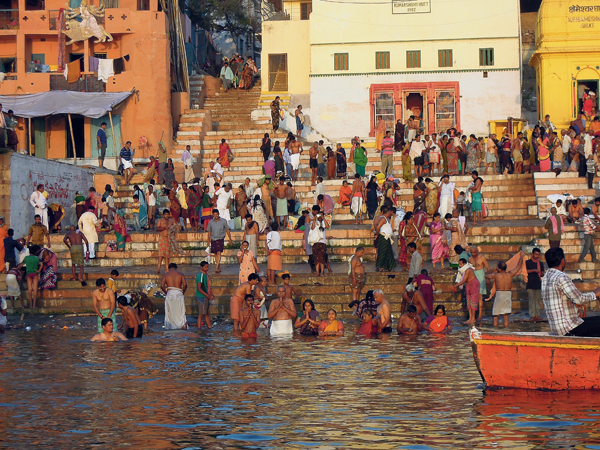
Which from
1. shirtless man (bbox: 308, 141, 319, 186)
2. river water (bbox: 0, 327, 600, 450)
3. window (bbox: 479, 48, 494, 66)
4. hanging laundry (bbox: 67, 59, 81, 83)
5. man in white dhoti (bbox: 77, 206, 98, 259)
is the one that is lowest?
river water (bbox: 0, 327, 600, 450)

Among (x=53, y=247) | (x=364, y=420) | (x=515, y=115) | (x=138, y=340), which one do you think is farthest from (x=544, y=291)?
(x=515, y=115)

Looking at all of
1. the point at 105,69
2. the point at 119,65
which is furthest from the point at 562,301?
the point at 119,65

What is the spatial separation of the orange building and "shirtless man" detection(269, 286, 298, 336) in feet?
51.7

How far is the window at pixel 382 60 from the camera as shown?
33.1 m

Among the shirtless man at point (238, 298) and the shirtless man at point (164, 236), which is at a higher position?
the shirtless man at point (164, 236)

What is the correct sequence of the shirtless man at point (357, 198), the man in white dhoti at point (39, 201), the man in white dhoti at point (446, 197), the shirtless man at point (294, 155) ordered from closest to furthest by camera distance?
the man in white dhoti at point (446, 197) → the man in white dhoti at point (39, 201) → the shirtless man at point (357, 198) → the shirtless man at point (294, 155)

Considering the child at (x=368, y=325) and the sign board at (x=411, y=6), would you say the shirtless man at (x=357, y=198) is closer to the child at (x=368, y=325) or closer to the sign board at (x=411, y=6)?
the child at (x=368, y=325)

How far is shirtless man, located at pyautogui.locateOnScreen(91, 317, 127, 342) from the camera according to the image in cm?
1495

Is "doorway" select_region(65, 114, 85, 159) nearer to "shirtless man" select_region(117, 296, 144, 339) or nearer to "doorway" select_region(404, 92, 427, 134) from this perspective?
"doorway" select_region(404, 92, 427, 134)

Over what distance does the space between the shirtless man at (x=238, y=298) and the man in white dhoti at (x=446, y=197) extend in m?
6.83

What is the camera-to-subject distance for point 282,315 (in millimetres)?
15312

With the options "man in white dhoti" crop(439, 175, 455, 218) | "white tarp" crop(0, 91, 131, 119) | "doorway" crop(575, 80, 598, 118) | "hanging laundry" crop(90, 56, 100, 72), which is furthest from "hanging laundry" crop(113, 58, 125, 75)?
"doorway" crop(575, 80, 598, 118)

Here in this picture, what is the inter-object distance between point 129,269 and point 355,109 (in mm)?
14943

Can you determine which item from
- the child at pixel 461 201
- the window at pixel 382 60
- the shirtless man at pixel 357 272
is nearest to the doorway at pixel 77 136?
the window at pixel 382 60
